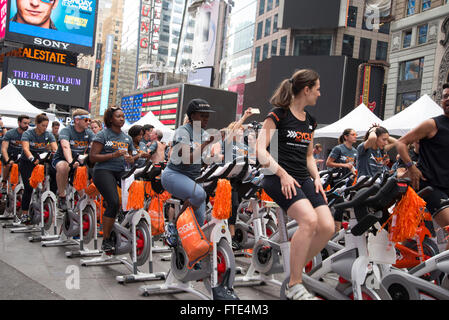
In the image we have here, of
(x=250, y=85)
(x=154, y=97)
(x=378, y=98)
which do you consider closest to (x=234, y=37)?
(x=154, y=97)

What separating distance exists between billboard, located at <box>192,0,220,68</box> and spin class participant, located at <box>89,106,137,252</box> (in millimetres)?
66415

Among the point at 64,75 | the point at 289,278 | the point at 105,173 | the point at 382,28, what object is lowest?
the point at 289,278

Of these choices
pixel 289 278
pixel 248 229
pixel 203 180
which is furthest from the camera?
pixel 248 229

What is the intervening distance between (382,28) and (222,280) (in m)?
40.0

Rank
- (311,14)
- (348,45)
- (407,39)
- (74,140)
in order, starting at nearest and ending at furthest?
(74,140) → (407,39) → (311,14) → (348,45)

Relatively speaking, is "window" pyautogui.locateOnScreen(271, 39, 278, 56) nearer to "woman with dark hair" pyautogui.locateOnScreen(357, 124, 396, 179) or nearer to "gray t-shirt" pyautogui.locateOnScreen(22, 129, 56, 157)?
"gray t-shirt" pyautogui.locateOnScreen(22, 129, 56, 157)

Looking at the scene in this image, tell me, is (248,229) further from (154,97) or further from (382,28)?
(154,97)

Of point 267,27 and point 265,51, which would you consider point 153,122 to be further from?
point 267,27

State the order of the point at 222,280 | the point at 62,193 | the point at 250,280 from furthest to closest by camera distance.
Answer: the point at 62,193 < the point at 250,280 < the point at 222,280

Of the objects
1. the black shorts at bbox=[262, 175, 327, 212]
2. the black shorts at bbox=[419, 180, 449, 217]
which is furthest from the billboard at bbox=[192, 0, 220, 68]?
the black shorts at bbox=[262, 175, 327, 212]

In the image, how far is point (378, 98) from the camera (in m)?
33.0

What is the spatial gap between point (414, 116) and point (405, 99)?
51.6ft

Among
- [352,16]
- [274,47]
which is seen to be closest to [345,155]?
[352,16]

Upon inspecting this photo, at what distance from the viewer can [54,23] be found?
31406 mm
